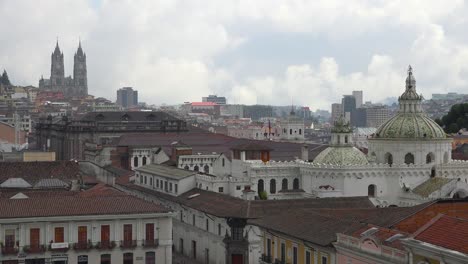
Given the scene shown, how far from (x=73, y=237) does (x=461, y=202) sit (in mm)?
21663

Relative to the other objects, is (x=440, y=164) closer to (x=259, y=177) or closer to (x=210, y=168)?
(x=259, y=177)

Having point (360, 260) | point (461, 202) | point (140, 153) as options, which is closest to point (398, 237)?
point (360, 260)

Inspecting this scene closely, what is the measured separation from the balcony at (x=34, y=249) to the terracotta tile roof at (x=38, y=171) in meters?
27.2

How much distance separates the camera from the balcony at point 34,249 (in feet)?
184

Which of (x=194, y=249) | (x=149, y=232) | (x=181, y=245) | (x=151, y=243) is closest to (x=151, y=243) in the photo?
(x=151, y=243)

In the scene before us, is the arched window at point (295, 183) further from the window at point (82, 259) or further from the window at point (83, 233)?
the window at point (82, 259)

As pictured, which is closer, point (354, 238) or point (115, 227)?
point (354, 238)

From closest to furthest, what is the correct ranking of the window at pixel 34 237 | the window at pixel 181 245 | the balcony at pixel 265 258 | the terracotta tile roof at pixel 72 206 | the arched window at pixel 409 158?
the balcony at pixel 265 258
the window at pixel 34 237
the terracotta tile roof at pixel 72 206
the window at pixel 181 245
the arched window at pixel 409 158

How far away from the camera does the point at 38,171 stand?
8631 cm

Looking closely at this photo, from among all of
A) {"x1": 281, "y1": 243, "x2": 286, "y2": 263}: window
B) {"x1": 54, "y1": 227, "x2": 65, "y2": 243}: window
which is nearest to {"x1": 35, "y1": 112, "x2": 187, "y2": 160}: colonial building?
{"x1": 54, "y1": 227, "x2": 65, "y2": 243}: window

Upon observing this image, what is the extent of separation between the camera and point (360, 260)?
1679 inches

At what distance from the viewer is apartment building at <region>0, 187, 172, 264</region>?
56.1 m

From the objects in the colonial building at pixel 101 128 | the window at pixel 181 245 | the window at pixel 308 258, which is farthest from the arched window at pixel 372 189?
the colonial building at pixel 101 128

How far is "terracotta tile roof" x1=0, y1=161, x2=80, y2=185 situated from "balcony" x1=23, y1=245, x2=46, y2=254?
2720 cm
